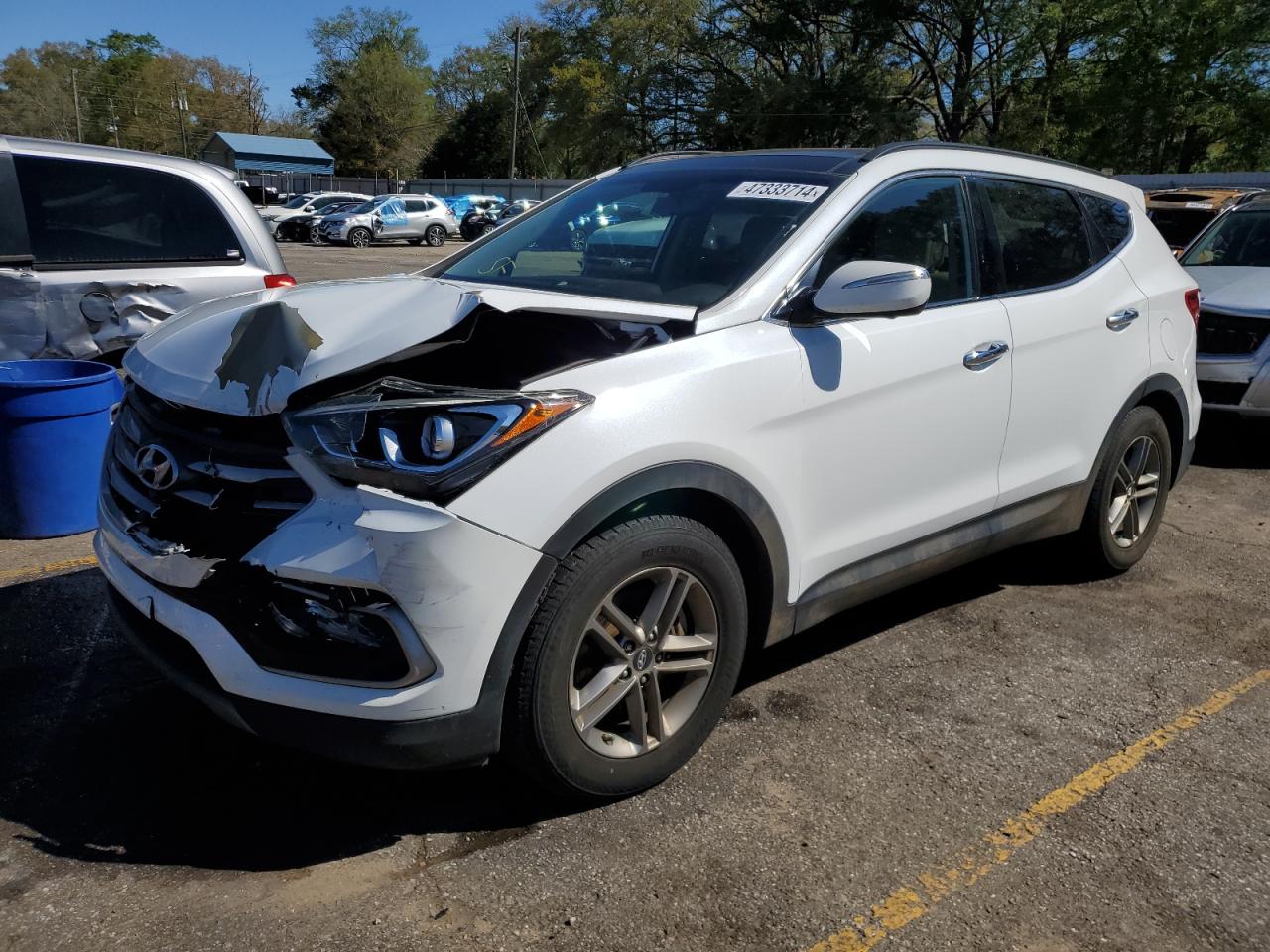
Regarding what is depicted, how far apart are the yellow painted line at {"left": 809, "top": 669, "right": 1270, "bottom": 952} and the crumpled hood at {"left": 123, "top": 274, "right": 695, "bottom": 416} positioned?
5.35 ft

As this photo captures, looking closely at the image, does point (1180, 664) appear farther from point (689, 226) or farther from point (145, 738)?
point (145, 738)

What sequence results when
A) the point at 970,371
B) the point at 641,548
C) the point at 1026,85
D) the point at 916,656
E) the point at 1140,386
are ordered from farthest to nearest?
the point at 1026,85, the point at 1140,386, the point at 916,656, the point at 970,371, the point at 641,548

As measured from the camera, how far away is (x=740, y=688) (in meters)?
3.63

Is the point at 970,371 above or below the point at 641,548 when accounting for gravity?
above

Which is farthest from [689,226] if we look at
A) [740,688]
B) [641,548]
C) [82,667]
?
[82,667]

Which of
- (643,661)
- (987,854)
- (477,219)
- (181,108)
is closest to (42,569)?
(643,661)

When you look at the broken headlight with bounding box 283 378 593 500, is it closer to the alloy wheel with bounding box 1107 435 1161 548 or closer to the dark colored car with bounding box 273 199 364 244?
the alloy wheel with bounding box 1107 435 1161 548

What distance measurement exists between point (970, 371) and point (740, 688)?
136cm

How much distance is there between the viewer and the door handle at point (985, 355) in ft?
11.6

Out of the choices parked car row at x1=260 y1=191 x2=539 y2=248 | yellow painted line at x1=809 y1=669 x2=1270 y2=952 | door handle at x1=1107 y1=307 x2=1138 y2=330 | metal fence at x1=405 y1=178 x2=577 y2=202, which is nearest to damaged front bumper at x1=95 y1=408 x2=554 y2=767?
yellow painted line at x1=809 y1=669 x2=1270 y2=952

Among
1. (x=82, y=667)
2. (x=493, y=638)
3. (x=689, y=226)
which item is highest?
(x=689, y=226)

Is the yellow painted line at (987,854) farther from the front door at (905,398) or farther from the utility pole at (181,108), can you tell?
the utility pole at (181,108)

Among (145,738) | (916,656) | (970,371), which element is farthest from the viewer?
(916,656)

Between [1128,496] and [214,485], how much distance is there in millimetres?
3865
